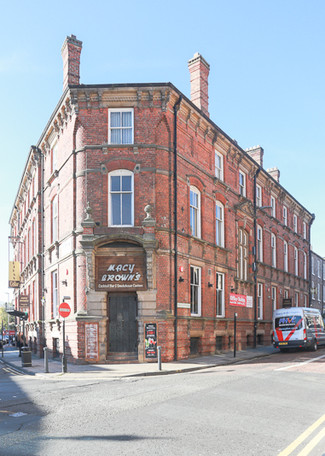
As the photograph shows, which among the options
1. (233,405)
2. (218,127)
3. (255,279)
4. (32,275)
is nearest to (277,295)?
(255,279)

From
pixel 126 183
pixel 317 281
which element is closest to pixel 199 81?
pixel 126 183

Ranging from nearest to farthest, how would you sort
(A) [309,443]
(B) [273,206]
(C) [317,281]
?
1. (A) [309,443]
2. (B) [273,206]
3. (C) [317,281]

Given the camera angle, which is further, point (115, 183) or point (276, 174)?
point (276, 174)

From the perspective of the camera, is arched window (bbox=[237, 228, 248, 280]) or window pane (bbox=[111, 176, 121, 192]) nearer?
window pane (bbox=[111, 176, 121, 192])

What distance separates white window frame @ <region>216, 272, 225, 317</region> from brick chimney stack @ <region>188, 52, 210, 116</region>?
9287mm

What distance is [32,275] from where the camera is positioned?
32906 millimetres

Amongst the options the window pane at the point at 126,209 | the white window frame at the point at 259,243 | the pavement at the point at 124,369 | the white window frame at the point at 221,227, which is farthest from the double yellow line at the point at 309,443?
the white window frame at the point at 259,243

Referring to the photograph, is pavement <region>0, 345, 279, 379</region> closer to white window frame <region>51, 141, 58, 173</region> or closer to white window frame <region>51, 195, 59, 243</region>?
white window frame <region>51, 195, 59, 243</region>

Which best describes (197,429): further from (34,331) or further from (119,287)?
(34,331)

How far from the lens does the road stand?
22.9 ft

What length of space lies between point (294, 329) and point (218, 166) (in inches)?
406

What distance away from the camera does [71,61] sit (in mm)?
22984

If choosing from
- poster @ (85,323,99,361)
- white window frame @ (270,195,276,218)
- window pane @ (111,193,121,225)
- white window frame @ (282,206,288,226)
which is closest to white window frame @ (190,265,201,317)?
window pane @ (111,193,121,225)

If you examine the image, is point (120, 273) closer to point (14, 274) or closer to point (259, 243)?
point (259, 243)
